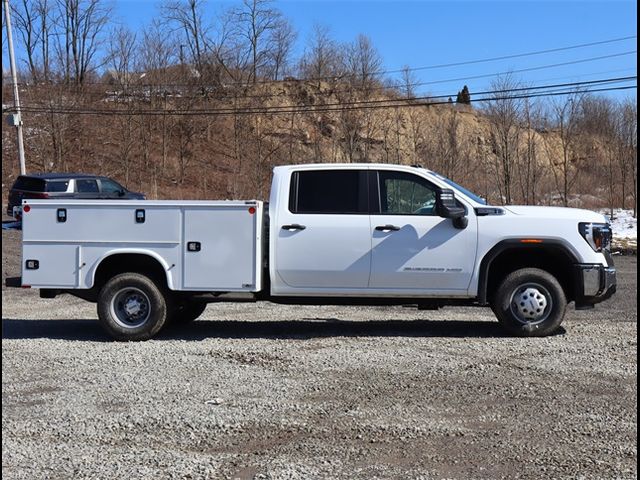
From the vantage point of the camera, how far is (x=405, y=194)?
891 cm

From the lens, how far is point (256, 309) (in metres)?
11.9

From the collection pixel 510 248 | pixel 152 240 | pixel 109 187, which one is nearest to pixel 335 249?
pixel 510 248

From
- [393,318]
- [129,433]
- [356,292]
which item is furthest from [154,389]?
[393,318]

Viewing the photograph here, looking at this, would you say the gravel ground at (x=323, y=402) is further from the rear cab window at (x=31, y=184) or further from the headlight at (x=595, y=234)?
the rear cab window at (x=31, y=184)

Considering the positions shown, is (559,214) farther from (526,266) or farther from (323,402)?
(323,402)

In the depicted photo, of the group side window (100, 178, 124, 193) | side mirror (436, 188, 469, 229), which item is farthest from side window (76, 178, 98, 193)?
side mirror (436, 188, 469, 229)

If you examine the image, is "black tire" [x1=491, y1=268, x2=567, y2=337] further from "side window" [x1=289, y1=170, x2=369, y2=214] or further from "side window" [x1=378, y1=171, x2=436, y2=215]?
"side window" [x1=289, y1=170, x2=369, y2=214]

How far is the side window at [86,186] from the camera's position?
25906 millimetres

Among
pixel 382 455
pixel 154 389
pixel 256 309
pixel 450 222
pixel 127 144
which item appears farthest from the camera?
pixel 127 144

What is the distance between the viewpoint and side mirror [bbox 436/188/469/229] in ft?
28.3

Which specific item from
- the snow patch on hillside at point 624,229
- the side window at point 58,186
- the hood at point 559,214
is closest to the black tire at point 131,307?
the hood at point 559,214

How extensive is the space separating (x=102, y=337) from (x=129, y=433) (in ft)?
14.0

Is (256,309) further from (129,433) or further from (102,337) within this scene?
(129,433)

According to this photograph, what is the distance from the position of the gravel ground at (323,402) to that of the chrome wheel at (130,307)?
34 cm
